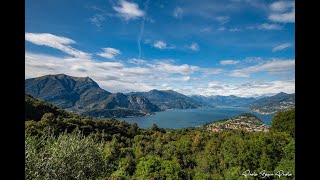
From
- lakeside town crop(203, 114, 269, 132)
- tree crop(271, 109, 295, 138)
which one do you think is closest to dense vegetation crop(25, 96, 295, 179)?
tree crop(271, 109, 295, 138)

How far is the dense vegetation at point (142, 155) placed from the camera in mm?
9670

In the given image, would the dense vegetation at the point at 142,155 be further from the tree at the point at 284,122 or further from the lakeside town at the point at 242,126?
the lakeside town at the point at 242,126

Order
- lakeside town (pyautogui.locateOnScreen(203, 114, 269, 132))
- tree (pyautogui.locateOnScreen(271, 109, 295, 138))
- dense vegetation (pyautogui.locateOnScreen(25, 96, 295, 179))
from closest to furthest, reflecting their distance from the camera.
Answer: dense vegetation (pyautogui.locateOnScreen(25, 96, 295, 179)), tree (pyautogui.locateOnScreen(271, 109, 295, 138)), lakeside town (pyautogui.locateOnScreen(203, 114, 269, 132))

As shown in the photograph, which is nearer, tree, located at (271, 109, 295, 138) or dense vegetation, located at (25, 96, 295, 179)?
dense vegetation, located at (25, 96, 295, 179)

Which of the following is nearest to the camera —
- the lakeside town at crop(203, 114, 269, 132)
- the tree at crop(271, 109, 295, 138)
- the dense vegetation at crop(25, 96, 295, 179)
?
the dense vegetation at crop(25, 96, 295, 179)

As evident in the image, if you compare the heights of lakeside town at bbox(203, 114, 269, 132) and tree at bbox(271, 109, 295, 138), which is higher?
tree at bbox(271, 109, 295, 138)

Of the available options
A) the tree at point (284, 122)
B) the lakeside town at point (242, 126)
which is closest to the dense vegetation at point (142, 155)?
the tree at point (284, 122)

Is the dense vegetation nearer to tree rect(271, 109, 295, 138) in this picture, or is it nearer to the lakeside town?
tree rect(271, 109, 295, 138)

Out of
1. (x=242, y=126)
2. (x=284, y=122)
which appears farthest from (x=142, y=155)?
(x=242, y=126)

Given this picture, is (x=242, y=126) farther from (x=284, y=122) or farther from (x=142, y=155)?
(x=142, y=155)

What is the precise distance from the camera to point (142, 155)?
30094mm

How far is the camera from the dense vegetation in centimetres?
967
